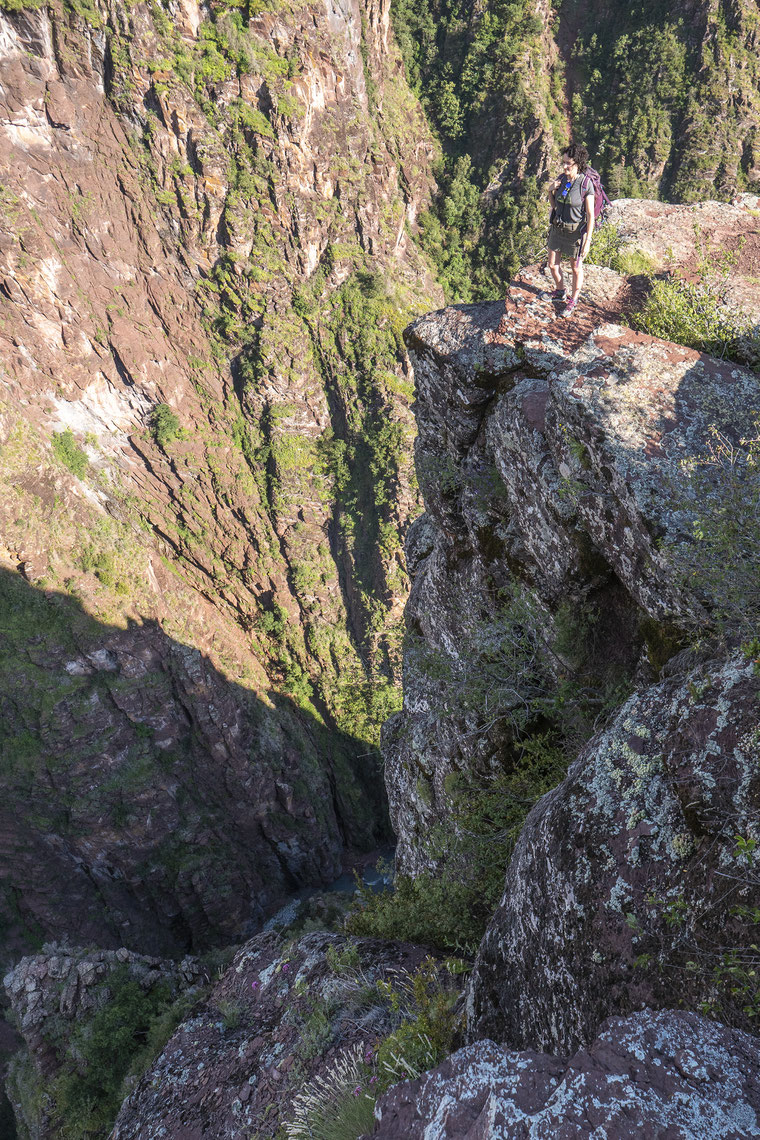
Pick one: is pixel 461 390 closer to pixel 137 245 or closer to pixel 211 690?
pixel 211 690

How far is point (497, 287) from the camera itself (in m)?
32.1

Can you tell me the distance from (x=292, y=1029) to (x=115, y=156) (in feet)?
99.0

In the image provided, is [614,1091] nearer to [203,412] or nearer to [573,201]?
[573,201]

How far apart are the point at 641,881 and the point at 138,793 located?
81.1 feet

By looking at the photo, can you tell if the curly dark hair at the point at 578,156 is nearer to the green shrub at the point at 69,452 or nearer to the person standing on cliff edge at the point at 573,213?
the person standing on cliff edge at the point at 573,213

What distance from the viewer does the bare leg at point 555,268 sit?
716cm

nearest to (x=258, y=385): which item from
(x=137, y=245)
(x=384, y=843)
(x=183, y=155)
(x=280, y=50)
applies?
(x=137, y=245)

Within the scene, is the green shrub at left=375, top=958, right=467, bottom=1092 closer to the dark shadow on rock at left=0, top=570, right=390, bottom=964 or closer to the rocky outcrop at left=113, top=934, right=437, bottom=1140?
the rocky outcrop at left=113, top=934, right=437, bottom=1140

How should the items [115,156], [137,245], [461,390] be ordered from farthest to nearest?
[137,245], [115,156], [461,390]

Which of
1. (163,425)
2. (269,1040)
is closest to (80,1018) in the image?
(269,1040)

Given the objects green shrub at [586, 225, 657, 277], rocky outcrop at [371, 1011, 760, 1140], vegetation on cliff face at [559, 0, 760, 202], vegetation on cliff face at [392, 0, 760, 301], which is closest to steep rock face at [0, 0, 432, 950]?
vegetation on cliff face at [392, 0, 760, 301]

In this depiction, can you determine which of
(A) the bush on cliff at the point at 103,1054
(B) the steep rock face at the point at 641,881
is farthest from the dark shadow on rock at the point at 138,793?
(B) the steep rock face at the point at 641,881

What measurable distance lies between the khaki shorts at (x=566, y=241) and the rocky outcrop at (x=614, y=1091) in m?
7.26

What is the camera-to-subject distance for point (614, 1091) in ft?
6.70
